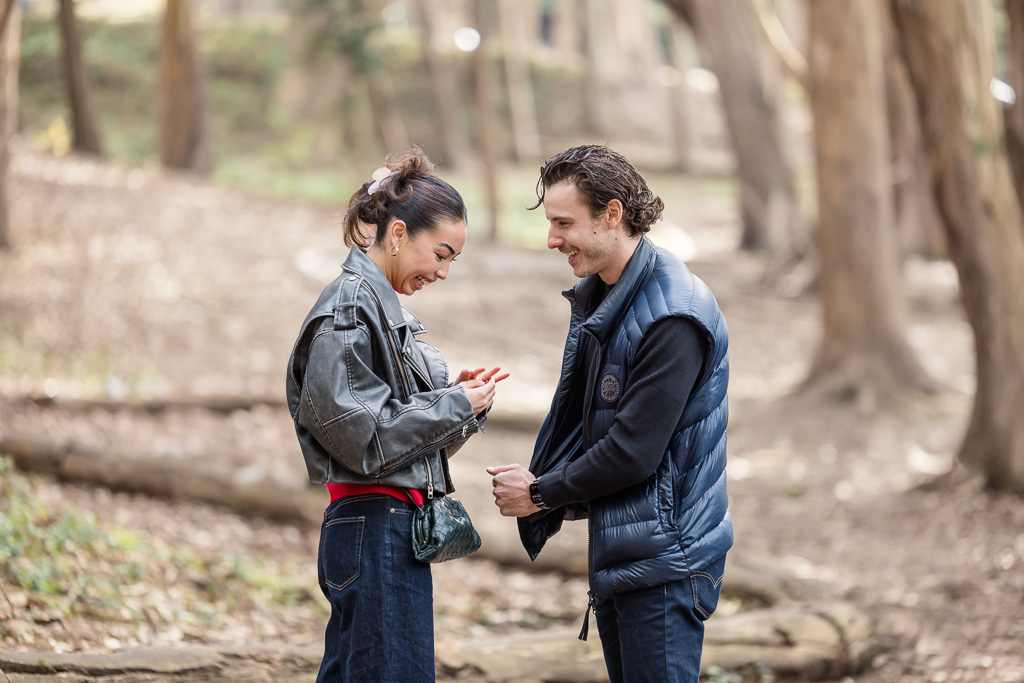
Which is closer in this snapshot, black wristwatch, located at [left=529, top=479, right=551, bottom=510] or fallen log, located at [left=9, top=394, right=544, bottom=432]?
black wristwatch, located at [left=529, top=479, right=551, bottom=510]

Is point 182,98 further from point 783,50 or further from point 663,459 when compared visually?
point 663,459

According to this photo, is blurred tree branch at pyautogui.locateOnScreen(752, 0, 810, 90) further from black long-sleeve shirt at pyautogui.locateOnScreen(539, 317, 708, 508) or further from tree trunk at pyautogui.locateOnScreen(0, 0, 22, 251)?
black long-sleeve shirt at pyautogui.locateOnScreen(539, 317, 708, 508)

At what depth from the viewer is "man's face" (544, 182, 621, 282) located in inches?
112

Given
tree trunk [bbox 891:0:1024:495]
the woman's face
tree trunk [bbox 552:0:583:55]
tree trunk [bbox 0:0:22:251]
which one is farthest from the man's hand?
tree trunk [bbox 552:0:583:55]

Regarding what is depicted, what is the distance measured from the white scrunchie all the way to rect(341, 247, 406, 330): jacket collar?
20 cm

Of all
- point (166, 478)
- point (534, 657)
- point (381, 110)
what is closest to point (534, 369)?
point (166, 478)

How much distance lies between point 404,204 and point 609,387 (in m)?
0.83

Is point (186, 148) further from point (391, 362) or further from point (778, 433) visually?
point (391, 362)

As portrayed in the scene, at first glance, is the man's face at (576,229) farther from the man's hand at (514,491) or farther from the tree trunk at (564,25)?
the tree trunk at (564,25)

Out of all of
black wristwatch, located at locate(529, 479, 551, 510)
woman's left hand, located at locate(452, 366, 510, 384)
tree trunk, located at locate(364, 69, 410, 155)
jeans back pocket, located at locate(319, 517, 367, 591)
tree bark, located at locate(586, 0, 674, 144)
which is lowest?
jeans back pocket, located at locate(319, 517, 367, 591)

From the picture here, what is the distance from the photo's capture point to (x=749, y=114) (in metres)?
18.9

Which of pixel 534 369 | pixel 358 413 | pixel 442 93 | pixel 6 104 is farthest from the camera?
pixel 442 93

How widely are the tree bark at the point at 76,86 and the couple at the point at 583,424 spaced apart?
17249 mm

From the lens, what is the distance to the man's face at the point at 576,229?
9.32ft
